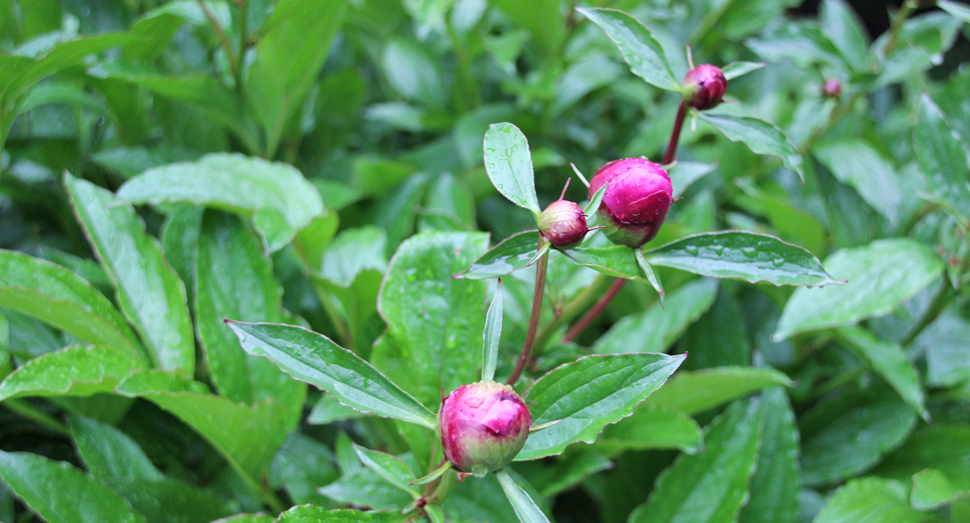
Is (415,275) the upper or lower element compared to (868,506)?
upper

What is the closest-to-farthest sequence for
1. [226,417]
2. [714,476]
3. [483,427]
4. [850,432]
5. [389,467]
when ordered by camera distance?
[483,427] → [389,467] → [226,417] → [714,476] → [850,432]

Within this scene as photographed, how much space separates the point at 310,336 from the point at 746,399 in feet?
1.68

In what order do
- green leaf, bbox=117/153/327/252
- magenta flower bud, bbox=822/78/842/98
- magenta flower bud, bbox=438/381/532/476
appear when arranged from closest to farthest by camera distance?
magenta flower bud, bbox=438/381/532/476 < green leaf, bbox=117/153/327/252 < magenta flower bud, bbox=822/78/842/98

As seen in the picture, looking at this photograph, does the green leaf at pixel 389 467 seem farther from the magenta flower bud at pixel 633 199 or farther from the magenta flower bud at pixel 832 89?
the magenta flower bud at pixel 832 89

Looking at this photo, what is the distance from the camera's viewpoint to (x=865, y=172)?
0.89 m

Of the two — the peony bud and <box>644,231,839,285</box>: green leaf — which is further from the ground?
the peony bud

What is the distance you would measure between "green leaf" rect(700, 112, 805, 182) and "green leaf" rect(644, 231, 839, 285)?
8cm

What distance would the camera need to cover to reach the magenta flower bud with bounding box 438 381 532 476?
350mm

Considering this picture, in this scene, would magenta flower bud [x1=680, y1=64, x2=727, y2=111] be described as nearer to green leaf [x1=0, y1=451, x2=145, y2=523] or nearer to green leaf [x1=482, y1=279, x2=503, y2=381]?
green leaf [x1=482, y1=279, x2=503, y2=381]

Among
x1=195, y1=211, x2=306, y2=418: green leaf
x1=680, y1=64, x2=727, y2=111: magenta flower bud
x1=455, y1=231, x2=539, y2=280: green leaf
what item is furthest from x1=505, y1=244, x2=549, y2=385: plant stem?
x1=195, y1=211, x2=306, y2=418: green leaf

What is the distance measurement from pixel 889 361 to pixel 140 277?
757 mm

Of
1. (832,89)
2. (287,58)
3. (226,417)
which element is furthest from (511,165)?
(832,89)

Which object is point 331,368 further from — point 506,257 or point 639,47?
point 639,47

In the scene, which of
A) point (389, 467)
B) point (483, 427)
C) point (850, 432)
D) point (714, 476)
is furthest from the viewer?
point (850, 432)
